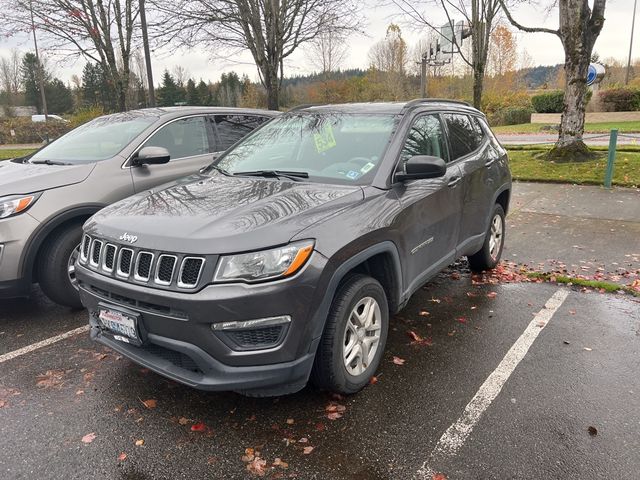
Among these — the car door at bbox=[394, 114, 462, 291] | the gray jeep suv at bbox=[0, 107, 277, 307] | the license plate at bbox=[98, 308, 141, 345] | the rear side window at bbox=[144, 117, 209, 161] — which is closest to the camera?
the license plate at bbox=[98, 308, 141, 345]

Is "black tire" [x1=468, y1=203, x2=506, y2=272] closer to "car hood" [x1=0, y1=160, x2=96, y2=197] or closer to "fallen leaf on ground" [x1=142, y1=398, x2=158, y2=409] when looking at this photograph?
"fallen leaf on ground" [x1=142, y1=398, x2=158, y2=409]

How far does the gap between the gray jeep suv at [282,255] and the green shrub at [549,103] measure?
3190cm

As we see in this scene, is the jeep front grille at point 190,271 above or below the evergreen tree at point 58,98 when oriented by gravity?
below

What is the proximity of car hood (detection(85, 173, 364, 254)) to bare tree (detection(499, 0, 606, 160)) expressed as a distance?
10.1 meters

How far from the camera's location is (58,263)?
169 inches

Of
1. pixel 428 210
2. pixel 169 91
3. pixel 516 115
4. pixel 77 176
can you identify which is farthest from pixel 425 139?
pixel 169 91

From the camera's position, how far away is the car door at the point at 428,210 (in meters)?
3.48

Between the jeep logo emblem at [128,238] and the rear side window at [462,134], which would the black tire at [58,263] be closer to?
the jeep logo emblem at [128,238]

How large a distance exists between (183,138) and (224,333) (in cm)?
357

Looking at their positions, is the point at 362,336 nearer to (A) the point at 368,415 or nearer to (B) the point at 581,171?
(A) the point at 368,415

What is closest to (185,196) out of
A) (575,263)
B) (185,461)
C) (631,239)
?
(185,461)

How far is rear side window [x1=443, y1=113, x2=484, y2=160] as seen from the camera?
4465 millimetres

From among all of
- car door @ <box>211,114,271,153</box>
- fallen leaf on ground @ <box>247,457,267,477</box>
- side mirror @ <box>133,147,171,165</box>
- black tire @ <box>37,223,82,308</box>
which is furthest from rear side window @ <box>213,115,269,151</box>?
fallen leaf on ground @ <box>247,457,267,477</box>

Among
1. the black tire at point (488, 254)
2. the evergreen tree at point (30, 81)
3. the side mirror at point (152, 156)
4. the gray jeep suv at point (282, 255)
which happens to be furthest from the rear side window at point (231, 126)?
the evergreen tree at point (30, 81)
